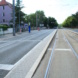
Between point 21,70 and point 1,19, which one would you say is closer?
point 21,70

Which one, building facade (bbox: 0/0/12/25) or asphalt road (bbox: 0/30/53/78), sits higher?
building facade (bbox: 0/0/12/25)

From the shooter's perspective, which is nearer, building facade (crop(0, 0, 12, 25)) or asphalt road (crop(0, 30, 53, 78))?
asphalt road (crop(0, 30, 53, 78))

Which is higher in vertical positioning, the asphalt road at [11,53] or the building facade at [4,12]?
the building facade at [4,12]

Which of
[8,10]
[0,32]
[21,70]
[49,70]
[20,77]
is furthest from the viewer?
[8,10]

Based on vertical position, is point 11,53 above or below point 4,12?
below

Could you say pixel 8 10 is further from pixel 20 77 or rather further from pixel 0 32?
pixel 20 77

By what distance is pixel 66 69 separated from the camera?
19.8 ft

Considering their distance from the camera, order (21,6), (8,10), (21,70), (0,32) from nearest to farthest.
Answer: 1. (21,70)
2. (0,32)
3. (21,6)
4. (8,10)

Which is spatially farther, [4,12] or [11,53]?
[4,12]

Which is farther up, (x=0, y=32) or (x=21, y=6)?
(x=21, y=6)

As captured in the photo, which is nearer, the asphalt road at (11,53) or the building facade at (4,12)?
the asphalt road at (11,53)

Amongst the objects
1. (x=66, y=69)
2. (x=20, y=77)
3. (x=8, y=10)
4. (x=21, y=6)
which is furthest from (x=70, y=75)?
(x=8, y=10)

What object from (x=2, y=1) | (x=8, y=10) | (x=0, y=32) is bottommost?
(x=0, y=32)

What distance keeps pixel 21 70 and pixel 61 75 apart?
156 centimetres
